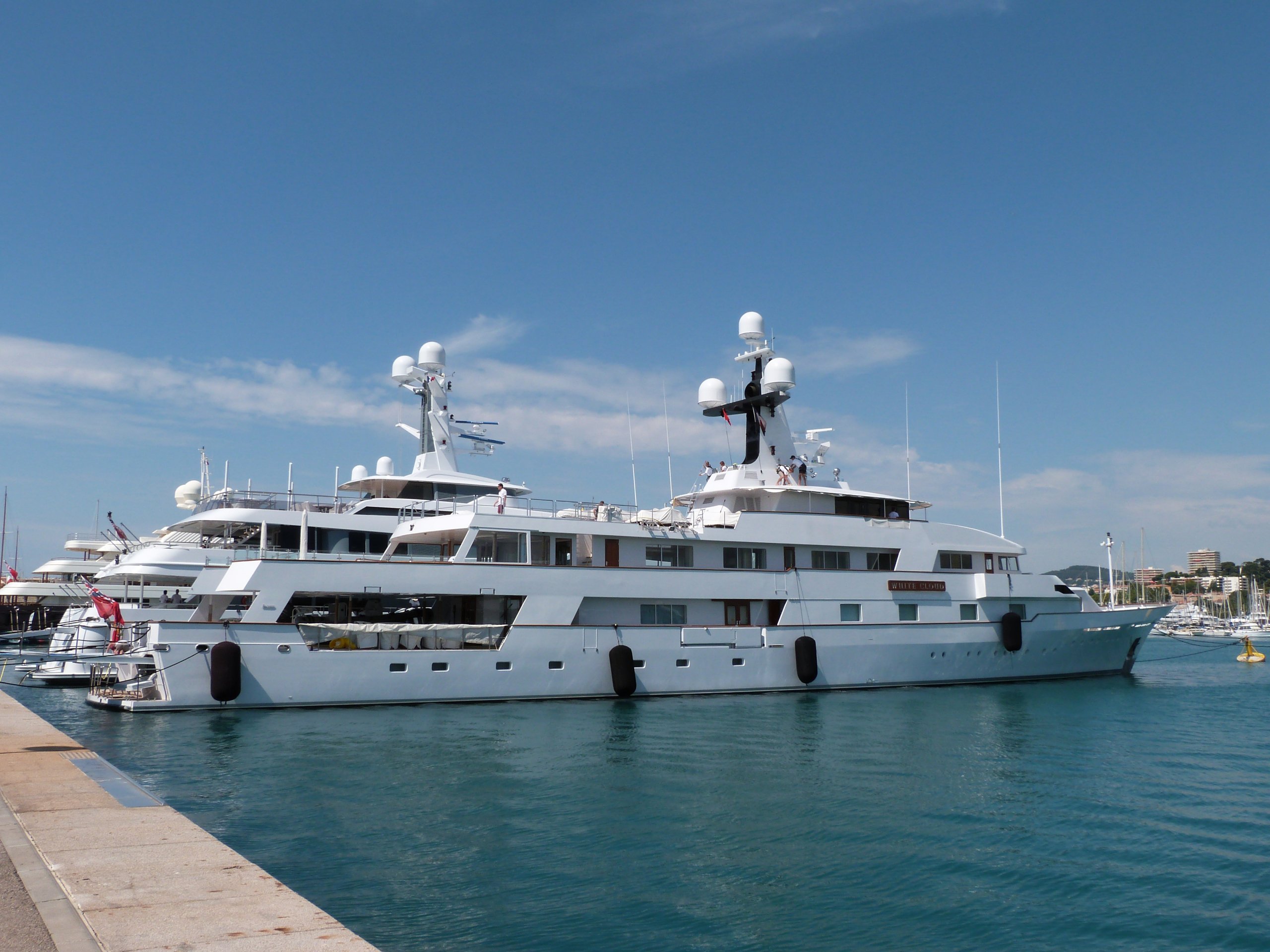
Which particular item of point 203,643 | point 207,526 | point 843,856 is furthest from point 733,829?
point 207,526

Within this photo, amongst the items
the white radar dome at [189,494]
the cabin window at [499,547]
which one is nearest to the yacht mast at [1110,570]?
the cabin window at [499,547]

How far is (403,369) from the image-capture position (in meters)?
38.8

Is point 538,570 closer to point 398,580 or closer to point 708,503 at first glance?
point 398,580

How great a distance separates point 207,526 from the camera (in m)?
35.1

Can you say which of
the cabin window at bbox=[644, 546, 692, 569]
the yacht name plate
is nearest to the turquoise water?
the cabin window at bbox=[644, 546, 692, 569]

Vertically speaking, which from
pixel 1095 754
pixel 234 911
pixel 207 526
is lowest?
pixel 1095 754

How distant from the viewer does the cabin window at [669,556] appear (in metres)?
27.7

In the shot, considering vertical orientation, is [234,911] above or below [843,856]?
above

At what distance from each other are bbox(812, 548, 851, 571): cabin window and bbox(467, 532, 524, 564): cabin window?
30.7 feet

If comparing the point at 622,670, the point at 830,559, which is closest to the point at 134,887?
the point at 622,670

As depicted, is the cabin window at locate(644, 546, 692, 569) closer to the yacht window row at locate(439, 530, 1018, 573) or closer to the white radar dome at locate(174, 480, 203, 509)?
the yacht window row at locate(439, 530, 1018, 573)

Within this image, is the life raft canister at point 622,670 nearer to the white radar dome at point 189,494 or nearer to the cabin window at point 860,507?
the cabin window at point 860,507

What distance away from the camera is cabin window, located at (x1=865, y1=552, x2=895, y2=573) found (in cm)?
→ 3009

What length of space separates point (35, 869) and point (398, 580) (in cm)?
1652
